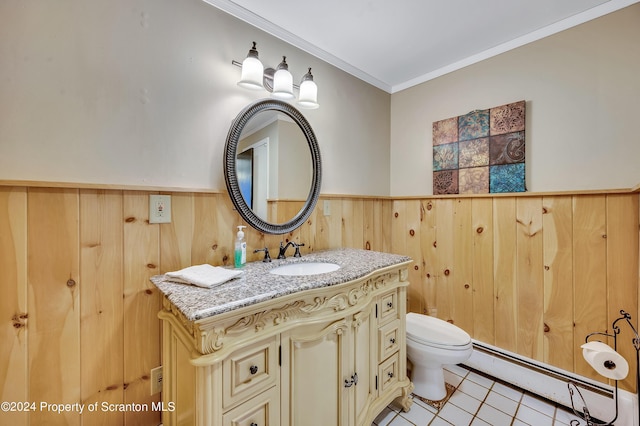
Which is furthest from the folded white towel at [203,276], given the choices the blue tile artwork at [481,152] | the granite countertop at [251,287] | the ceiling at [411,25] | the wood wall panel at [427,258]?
the blue tile artwork at [481,152]

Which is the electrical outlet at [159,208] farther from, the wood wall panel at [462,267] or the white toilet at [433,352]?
the wood wall panel at [462,267]

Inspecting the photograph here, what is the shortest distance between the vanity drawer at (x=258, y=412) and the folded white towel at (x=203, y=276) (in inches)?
16.6

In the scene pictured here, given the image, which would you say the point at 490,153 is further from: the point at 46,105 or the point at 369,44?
the point at 46,105

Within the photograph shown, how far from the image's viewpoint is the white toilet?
1.51 m

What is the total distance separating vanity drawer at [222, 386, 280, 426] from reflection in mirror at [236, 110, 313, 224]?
33.7 inches

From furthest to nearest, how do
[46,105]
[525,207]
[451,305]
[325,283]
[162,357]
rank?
[451,305] < [525,207] < [162,357] < [325,283] < [46,105]

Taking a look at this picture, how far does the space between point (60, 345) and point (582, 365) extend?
8.49ft

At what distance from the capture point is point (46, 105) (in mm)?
957

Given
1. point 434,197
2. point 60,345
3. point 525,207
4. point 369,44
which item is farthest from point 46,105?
point 525,207

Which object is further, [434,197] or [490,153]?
[434,197]

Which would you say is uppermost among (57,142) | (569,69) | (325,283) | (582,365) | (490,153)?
(569,69)

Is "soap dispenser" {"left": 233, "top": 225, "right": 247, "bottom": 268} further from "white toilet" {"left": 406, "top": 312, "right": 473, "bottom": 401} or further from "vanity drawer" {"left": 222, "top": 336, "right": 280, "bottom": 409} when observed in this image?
"white toilet" {"left": 406, "top": 312, "right": 473, "bottom": 401}

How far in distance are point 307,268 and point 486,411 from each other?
1337 millimetres

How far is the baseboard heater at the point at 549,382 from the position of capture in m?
1.36
